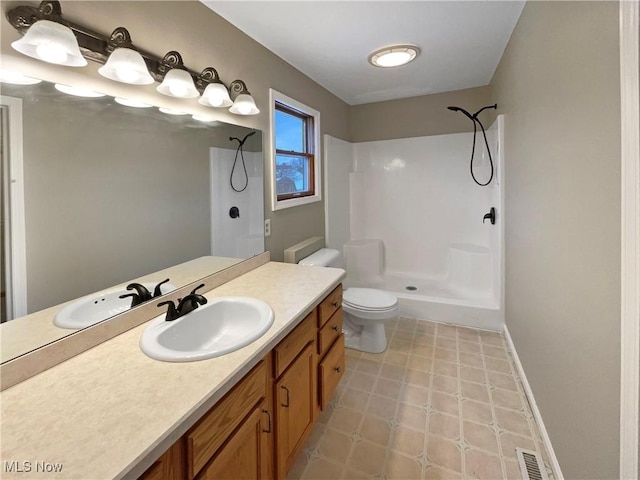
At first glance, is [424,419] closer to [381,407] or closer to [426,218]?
[381,407]

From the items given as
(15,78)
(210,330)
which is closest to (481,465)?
(210,330)

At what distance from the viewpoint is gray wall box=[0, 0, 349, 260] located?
1.11m

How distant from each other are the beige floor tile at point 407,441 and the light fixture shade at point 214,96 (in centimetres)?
203

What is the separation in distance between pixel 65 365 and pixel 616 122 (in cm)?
175

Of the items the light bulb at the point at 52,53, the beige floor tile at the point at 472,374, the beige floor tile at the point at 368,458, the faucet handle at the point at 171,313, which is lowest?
the beige floor tile at the point at 368,458

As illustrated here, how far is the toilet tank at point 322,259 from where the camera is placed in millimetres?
2430

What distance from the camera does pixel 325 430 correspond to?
5.50ft

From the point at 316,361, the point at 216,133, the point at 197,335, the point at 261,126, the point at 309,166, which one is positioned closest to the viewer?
the point at 197,335

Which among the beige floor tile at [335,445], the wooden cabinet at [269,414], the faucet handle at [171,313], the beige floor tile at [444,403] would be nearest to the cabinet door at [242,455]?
the wooden cabinet at [269,414]

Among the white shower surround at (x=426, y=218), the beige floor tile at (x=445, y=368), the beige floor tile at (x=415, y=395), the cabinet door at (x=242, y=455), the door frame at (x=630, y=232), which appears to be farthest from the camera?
the white shower surround at (x=426, y=218)

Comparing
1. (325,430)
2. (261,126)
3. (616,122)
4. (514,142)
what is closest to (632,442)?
(616,122)

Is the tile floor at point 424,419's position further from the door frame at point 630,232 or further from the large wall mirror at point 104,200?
the large wall mirror at point 104,200

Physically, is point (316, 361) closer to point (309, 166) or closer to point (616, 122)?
point (616, 122)

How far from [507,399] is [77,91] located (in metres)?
2.64
